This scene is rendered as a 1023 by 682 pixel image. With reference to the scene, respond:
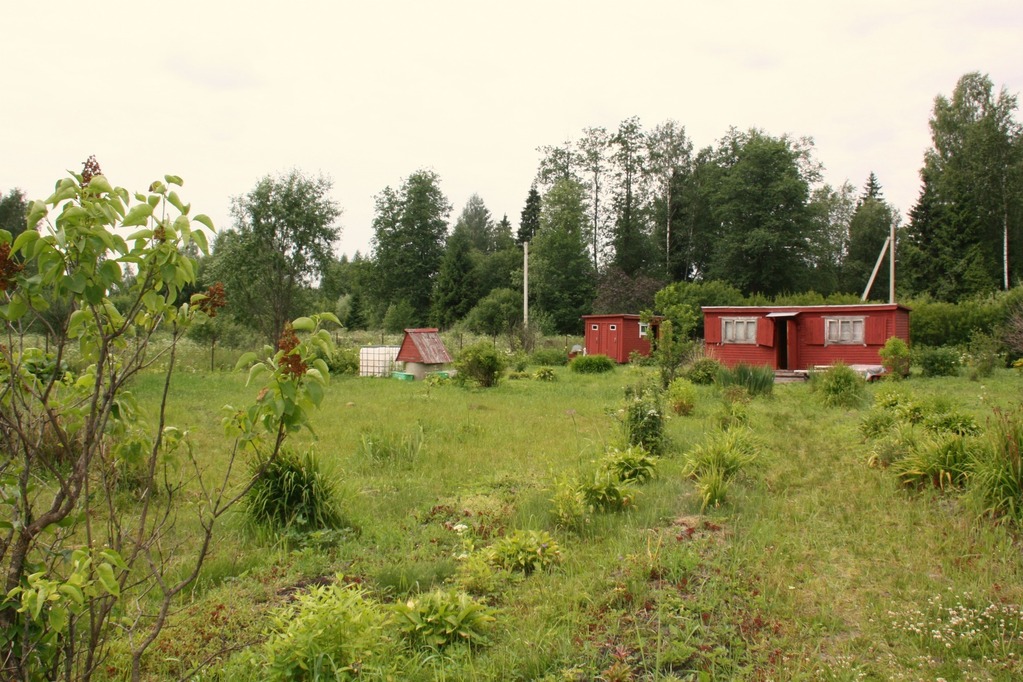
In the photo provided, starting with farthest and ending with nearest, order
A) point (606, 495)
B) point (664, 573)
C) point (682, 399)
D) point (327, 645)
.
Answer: point (682, 399), point (606, 495), point (664, 573), point (327, 645)

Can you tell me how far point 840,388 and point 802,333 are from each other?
932 centimetres

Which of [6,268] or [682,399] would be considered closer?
[6,268]

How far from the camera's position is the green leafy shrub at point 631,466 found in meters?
6.59

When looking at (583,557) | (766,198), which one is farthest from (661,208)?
(583,557)

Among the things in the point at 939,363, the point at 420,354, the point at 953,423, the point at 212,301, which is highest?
the point at 212,301

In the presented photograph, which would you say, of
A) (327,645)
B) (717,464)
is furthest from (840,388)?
(327,645)

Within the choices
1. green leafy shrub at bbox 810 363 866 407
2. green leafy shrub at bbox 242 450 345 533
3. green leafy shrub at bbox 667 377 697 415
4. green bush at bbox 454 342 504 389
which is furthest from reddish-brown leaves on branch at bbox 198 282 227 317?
green bush at bbox 454 342 504 389

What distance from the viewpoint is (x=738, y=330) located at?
21828 millimetres

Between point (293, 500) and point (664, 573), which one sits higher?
point (293, 500)

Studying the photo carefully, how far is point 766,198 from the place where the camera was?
129ft

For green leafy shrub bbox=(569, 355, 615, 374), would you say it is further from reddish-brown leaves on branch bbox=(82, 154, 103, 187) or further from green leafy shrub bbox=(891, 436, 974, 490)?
reddish-brown leaves on branch bbox=(82, 154, 103, 187)

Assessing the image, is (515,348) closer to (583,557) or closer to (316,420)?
(316,420)

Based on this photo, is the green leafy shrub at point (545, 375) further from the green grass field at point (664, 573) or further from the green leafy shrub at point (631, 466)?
the green leafy shrub at point (631, 466)

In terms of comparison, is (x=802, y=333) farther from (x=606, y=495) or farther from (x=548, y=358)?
(x=606, y=495)
